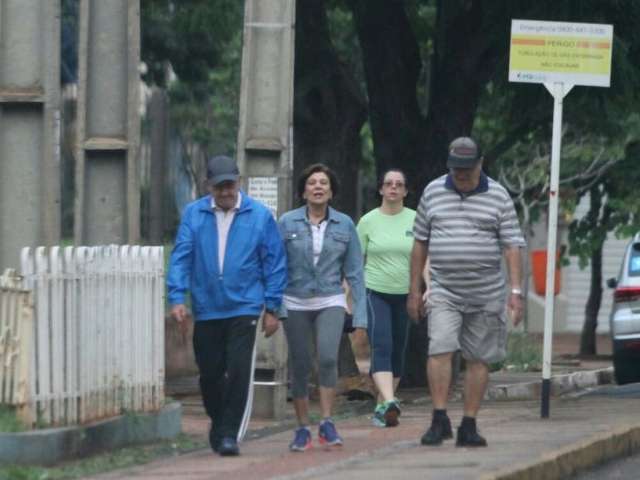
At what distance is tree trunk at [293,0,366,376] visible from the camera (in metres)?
15.9

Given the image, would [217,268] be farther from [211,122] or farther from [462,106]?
[211,122]

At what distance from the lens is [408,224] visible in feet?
41.3

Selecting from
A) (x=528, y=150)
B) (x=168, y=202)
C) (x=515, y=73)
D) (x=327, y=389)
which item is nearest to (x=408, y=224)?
(x=515, y=73)

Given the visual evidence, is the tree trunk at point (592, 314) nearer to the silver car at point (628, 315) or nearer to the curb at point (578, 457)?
the silver car at point (628, 315)

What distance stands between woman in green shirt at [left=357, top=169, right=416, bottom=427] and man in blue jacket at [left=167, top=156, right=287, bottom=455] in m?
2.14

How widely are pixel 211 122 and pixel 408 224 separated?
79.6ft

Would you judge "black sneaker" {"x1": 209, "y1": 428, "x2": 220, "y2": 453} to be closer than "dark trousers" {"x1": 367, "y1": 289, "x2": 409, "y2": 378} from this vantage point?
Yes

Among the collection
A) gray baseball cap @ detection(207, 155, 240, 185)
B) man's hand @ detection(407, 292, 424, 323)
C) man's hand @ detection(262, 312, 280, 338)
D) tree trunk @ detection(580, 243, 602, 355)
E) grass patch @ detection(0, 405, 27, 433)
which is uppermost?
gray baseball cap @ detection(207, 155, 240, 185)

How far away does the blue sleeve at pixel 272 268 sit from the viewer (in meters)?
10.4

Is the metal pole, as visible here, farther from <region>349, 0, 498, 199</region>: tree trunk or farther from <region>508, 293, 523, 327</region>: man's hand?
<region>349, 0, 498, 199</region>: tree trunk

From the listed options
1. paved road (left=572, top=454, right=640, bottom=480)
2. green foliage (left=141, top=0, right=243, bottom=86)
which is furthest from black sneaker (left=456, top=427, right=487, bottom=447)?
green foliage (left=141, top=0, right=243, bottom=86)

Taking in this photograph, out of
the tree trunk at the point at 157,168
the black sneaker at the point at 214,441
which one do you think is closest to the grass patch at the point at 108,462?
the black sneaker at the point at 214,441

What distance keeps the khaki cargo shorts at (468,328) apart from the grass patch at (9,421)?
7.81 ft

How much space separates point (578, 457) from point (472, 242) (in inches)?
54.2
